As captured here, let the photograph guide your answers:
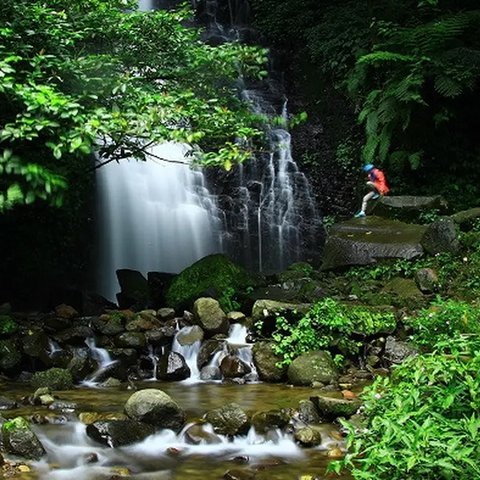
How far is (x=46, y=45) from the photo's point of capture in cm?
713

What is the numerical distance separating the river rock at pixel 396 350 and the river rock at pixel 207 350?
92.2 inches

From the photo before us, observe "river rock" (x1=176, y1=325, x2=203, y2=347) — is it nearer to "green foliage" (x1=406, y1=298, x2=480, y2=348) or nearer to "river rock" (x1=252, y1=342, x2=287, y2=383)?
"river rock" (x1=252, y1=342, x2=287, y2=383)

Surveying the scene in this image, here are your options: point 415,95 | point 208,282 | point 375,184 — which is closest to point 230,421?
point 208,282

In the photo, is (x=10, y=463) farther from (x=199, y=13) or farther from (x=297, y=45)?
(x=199, y=13)

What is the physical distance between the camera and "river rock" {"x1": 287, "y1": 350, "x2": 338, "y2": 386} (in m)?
7.60

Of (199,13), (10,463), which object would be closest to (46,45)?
(10,463)

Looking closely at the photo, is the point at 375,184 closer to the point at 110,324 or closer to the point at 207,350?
the point at 207,350

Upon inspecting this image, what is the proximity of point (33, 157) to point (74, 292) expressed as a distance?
469 centimetres

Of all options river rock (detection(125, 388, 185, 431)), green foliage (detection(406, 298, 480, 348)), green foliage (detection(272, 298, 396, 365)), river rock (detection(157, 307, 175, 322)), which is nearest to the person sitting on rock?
green foliage (detection(272, 298, 396, 365))

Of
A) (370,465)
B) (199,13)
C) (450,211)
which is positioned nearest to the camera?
(370,465)

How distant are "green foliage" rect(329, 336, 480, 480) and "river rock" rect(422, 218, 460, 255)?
681 cm

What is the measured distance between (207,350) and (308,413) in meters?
2.56

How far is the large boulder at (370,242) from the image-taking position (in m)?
10.3

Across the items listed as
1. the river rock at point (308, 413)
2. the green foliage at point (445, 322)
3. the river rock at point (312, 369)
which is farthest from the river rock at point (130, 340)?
the green foliage at point (445, 322)
